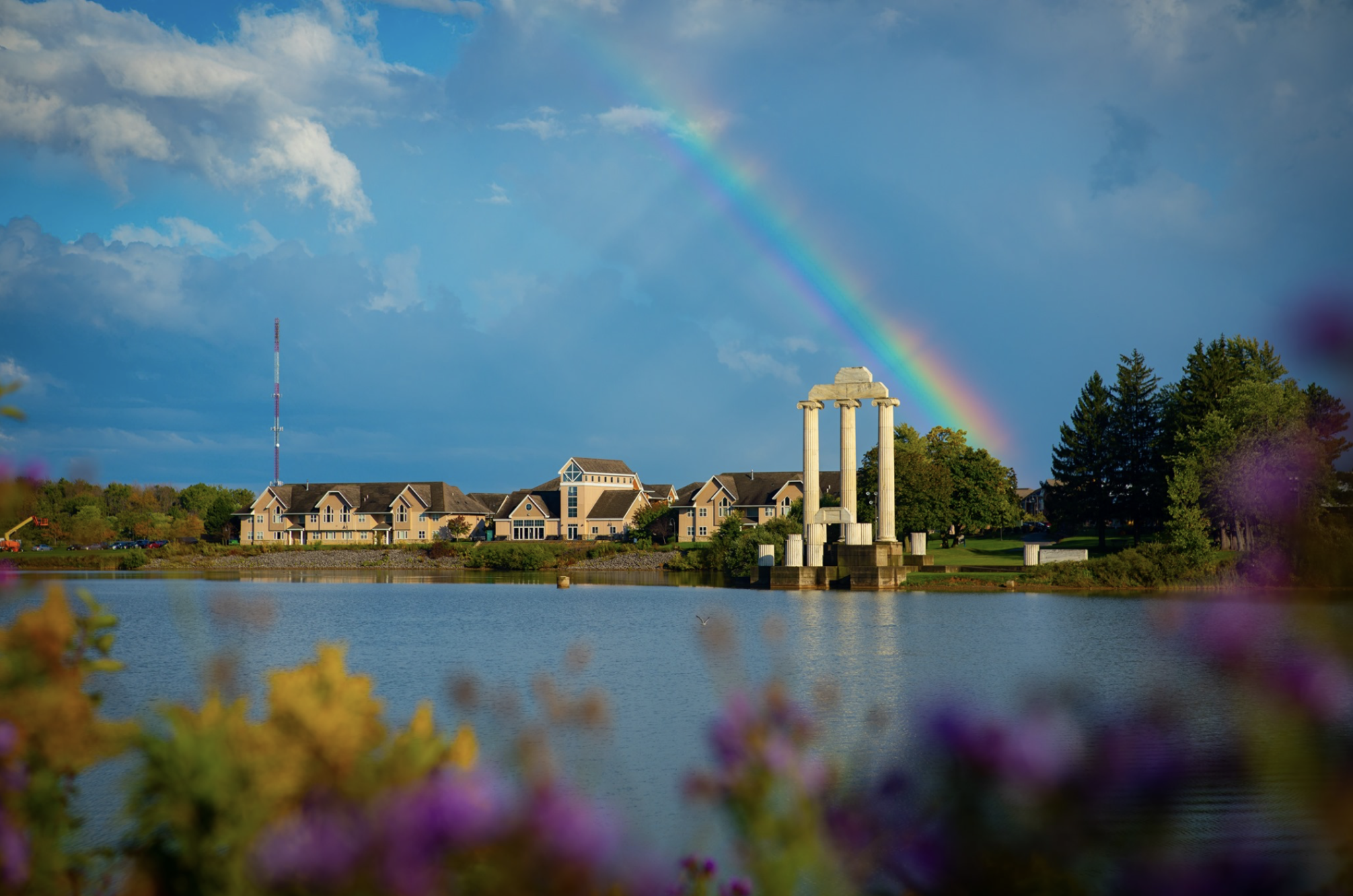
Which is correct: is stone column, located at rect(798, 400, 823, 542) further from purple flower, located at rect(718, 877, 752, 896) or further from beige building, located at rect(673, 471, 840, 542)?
purple flower, located at rect(718, 877, 752, 896)

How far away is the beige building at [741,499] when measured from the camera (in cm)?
12050

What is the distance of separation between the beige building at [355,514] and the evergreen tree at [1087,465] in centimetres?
7115

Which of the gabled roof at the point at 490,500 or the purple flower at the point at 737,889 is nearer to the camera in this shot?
the purple flower at the point at 737,889

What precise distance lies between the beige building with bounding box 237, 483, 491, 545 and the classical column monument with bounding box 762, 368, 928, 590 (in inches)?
2433

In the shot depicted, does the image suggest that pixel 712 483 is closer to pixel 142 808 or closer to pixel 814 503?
pixel 814 503

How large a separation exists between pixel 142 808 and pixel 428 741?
4.54ft

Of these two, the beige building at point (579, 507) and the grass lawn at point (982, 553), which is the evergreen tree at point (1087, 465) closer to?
the grass lawn at point (982, 553)

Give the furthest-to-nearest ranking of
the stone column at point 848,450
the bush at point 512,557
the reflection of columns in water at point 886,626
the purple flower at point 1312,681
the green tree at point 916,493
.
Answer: the bush at point 512,557 → the green tree at point 916,493 → the stone column at point 848,450 → the reflection of columns in water at point 886,626 → the purple flower at point 1312,681

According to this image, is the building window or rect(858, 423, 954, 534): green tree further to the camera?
the building window

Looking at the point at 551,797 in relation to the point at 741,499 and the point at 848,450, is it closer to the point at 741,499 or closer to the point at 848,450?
the point at 848,450

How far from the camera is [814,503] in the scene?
84.8 meters

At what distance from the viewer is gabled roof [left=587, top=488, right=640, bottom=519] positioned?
12900 centimetres

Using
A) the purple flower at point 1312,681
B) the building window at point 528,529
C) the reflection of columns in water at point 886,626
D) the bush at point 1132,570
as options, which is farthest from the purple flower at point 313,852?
the building window at point 528,529

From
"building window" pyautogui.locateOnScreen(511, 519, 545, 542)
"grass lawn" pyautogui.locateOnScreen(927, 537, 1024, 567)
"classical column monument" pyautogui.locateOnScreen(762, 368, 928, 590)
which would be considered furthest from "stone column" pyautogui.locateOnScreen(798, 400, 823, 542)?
"building window" pyautogui.locateOnScreen(511, 519, 545, 542)
